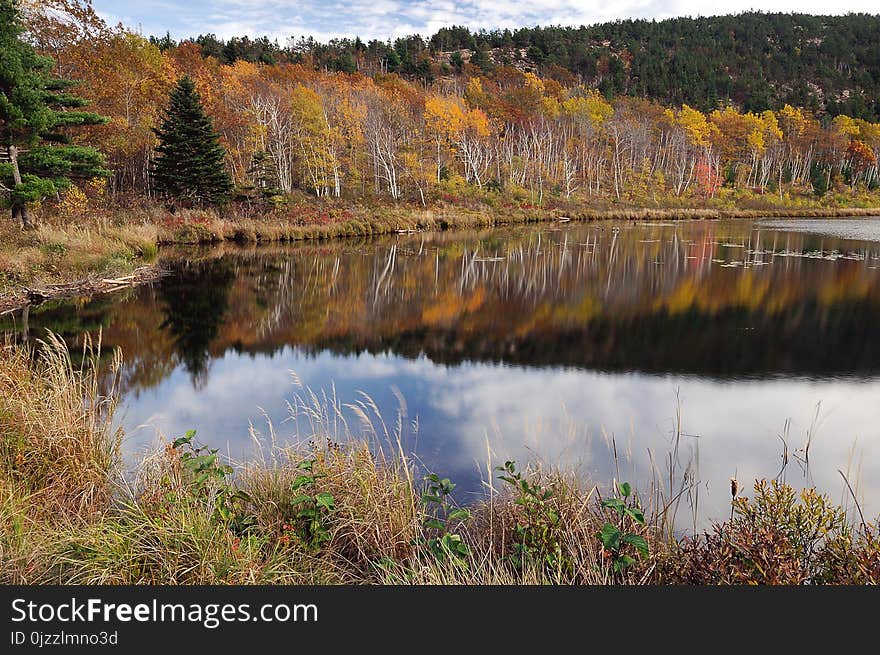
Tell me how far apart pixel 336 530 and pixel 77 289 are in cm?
1509

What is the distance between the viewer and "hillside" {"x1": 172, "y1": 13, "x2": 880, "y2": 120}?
105438 millimetres

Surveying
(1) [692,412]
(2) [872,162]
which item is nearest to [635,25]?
(2) [872,162]

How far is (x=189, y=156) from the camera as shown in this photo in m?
33.3

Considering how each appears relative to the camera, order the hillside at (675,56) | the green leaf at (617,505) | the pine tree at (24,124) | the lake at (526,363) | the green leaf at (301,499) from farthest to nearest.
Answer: the hillside at (675,56) < the pine tree at (24,124) < the lake at (526,363) < the green leaf at (301,499) < the green leaf at (617,505)

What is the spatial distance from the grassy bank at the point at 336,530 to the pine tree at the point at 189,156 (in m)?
30.6

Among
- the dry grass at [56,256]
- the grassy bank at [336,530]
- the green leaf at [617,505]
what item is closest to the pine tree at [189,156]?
the dry grass at [56,256]

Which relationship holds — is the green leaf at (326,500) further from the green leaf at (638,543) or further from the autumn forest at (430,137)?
the autumn forest at (430,137)

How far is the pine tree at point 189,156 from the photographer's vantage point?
33.1 meters

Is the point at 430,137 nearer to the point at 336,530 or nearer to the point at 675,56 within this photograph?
the point at 336,530

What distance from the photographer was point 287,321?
14672mm

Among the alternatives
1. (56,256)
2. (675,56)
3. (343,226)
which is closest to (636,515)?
(56,256)

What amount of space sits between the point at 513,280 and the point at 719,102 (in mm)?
103009

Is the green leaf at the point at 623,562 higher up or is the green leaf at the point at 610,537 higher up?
the green leaf at the point at 610,537

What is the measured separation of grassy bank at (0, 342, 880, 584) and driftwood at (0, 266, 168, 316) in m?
10.2
